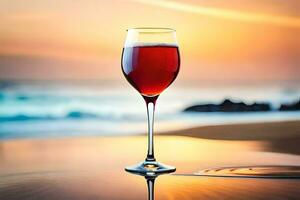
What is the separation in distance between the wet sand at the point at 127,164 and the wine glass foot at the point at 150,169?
1 centimetres

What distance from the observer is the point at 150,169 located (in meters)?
0.86

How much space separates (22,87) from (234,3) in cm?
62

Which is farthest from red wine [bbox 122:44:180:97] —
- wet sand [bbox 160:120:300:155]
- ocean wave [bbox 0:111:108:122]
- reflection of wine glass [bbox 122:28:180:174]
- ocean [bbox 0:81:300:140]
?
ocean wave [bbox 0:111:108:122]

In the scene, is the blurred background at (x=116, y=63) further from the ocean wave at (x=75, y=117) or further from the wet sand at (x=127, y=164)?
the wet sand at (x=127, y=164)

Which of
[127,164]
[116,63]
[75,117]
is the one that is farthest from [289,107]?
[127,164]

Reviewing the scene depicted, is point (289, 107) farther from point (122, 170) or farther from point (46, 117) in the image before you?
point (122, 170)

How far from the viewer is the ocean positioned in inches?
63.4

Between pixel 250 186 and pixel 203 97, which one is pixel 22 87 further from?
pixel 250 186

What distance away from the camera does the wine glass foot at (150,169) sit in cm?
84

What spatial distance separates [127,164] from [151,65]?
0.48 ft

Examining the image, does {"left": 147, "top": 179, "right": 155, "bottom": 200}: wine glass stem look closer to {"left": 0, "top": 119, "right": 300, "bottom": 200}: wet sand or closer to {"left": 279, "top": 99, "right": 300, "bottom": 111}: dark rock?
{"left": 0, "top": 119, "right": 300, "bottom": 200}: wet sand

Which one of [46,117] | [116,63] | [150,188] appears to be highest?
[116,63]

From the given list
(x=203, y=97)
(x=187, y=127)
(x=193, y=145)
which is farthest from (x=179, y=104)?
(x=193, y=145)

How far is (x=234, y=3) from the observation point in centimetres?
179
